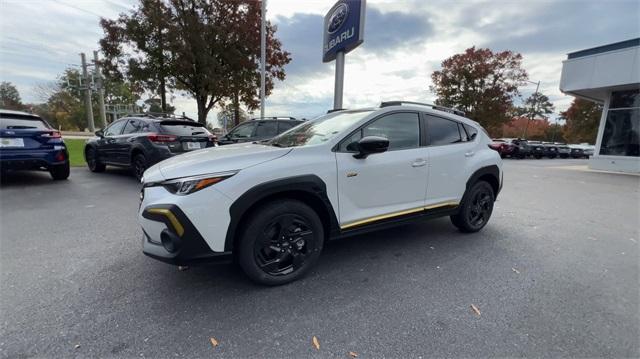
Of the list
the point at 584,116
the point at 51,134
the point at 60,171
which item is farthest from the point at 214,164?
the point at 584,116

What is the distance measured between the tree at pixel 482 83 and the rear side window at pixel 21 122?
33677 millimetres

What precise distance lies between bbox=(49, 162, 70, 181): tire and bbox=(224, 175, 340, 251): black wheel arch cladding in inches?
270

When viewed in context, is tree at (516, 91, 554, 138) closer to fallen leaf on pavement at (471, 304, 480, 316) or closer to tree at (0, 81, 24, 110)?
fallen leaf on pavement at (471, 304, 480, 316)

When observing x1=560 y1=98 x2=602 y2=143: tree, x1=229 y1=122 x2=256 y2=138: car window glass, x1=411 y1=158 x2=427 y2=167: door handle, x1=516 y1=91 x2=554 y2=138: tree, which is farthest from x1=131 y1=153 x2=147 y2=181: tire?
x1=516 y1=91 x2=554 y2=138: tree

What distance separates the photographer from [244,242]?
2.38m

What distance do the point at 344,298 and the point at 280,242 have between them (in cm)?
71

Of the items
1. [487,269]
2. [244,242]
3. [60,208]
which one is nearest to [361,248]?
[487,269]

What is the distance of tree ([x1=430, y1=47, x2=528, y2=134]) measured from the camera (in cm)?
3027

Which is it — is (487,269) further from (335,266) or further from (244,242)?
(244,242)

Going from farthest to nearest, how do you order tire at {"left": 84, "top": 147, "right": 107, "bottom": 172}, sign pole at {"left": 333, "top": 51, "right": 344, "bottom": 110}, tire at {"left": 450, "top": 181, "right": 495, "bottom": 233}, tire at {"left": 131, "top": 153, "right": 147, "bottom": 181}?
sign pole at {"left": 333, "top": 51, "right": 344, "bottom": 110}, tire at {"left": 84, "top": 147, "right": 107, "bottom": 172}, tire at {"left": 131, "top": 153, "right": 147, "bottom": 181}, tire at {"left": 450, "top": 181, "right": 495, "bottom": 233}

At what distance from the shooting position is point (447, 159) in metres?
3.54

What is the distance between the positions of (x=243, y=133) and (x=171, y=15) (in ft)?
35.9

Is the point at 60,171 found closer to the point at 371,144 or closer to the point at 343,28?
the point at 371,144

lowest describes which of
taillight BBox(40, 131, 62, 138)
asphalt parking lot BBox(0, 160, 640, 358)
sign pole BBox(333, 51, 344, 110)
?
asphalt parking lot BBox(0, 160, 640, 358)
